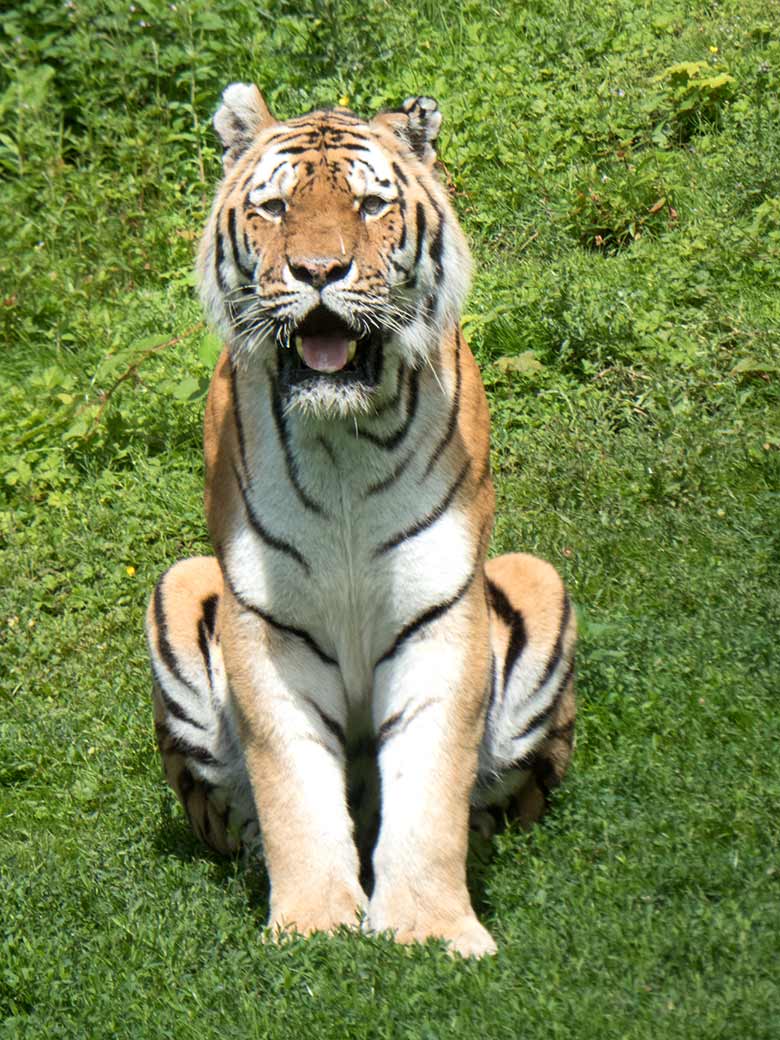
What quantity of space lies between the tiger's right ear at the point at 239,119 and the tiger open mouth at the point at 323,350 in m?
0.59

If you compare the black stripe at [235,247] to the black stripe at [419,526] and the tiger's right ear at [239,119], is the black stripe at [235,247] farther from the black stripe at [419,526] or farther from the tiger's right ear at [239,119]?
the black stripe at [419,526]

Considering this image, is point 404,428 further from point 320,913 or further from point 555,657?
point 320,913

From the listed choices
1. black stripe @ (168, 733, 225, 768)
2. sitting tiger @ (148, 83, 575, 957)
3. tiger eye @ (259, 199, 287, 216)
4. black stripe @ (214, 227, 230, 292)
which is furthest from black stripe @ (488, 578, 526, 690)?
tiger eye @ (259, 199, 287, 216)

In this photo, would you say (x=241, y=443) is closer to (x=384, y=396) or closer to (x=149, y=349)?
(x=384, y=396)

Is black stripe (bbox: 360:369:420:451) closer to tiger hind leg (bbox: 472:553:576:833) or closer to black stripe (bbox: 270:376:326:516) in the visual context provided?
black stripe (bbox: 270:376:326:516)

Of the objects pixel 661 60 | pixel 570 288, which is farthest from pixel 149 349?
pixel 661 60

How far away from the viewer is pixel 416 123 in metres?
4.12

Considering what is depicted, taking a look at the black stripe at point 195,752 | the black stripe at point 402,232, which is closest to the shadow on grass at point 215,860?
the black stripe at point 195,752

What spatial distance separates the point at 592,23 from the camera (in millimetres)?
7879

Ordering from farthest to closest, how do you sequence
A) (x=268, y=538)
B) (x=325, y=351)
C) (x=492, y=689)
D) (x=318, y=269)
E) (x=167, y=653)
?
1. (x=167, y=653)
2. (x=492, y=689)
3. (x=268, y=538)
4. (x=325, y=351)
5. (x=318, y=269)

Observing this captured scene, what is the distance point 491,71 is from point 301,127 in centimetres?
388

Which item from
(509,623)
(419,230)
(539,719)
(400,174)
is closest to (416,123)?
(400,174)

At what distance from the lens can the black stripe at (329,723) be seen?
4.04 m

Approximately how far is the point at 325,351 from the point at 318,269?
20 centimetres
